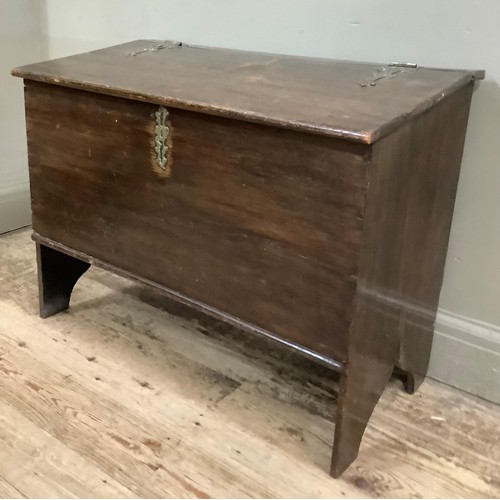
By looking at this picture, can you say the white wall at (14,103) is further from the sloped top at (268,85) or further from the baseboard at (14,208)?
the sloped top at (268,85)

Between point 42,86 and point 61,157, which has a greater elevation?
point 42,86

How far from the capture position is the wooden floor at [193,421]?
1.26 m

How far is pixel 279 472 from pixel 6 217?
1447 millimetres

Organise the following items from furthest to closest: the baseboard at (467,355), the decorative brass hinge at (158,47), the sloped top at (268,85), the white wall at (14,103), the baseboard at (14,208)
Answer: the baseboard at (14,208)
the white wall at (14,103)
the decorative brass hinge at (158,47)
the baseboard at (467,355)
the sloped top at (268,85)

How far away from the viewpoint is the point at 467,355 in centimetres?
154

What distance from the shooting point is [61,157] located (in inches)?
59.3

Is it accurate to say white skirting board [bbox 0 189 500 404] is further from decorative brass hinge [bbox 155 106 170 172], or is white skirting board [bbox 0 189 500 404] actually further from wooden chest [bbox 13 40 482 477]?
decorative brass hinge [bbox 155 106 170 172]

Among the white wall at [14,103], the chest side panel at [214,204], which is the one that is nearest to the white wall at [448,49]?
the chest side panel at [214,204]

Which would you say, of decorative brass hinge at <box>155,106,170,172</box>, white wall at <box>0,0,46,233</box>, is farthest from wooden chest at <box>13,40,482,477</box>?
white wall at <box>0,0,46,233</box>

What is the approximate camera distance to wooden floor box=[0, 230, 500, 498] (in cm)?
126

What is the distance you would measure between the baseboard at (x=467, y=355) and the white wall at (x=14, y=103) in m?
1.50

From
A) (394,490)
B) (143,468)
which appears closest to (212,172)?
(143,468)

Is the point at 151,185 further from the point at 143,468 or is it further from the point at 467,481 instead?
the point at 467,481

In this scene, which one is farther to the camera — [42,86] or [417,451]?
[42,86]
